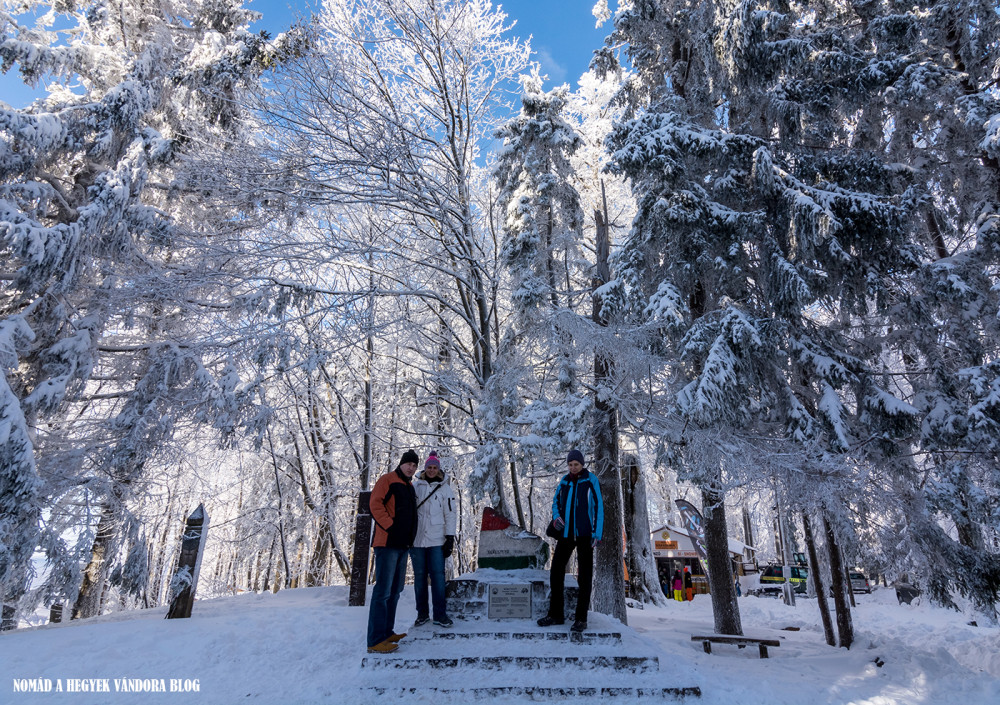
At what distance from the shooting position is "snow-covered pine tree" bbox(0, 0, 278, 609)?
894 cm

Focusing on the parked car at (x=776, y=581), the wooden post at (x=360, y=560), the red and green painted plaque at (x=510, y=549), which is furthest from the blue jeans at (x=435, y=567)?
the parked car at (x=776, y=581)

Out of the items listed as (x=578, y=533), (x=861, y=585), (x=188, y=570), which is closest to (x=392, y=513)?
(x=578, y=533)

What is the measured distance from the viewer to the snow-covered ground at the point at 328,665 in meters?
4.53

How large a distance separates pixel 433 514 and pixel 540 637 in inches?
63.2

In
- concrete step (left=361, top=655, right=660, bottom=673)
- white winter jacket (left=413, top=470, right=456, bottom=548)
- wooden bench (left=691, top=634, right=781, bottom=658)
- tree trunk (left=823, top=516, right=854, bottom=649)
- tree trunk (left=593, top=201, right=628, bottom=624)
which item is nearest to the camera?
concrete step (left=361, top=655, right=660, bottom=673)

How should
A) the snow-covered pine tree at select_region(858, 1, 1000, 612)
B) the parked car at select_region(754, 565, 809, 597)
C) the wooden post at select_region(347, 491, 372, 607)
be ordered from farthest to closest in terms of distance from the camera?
the parked car at select_region(754, 565, 809, 597), the wooden post at select_region(347, 491, 372, 607), the snow-covered pine tree at select_region(858, 1, 1000, 612)

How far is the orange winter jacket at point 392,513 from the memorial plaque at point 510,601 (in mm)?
1380

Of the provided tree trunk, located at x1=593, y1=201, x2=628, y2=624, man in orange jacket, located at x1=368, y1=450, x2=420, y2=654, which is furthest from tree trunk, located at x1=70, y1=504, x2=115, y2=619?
tree trunk, located at x1=593, y1=201, x2=628, y2=624

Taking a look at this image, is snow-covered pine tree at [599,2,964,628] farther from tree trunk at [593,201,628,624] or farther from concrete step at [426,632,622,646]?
concrete step at [426,632,622,646]

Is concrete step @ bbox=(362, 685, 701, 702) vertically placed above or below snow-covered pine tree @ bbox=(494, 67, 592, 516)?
below

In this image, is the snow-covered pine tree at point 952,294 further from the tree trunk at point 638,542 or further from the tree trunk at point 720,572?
the tree trunk at point 638,542

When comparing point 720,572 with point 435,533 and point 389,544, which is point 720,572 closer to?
point 435,533

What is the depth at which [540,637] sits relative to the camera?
17.1ft

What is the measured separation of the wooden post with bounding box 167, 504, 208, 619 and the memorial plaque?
3835 millimetres
